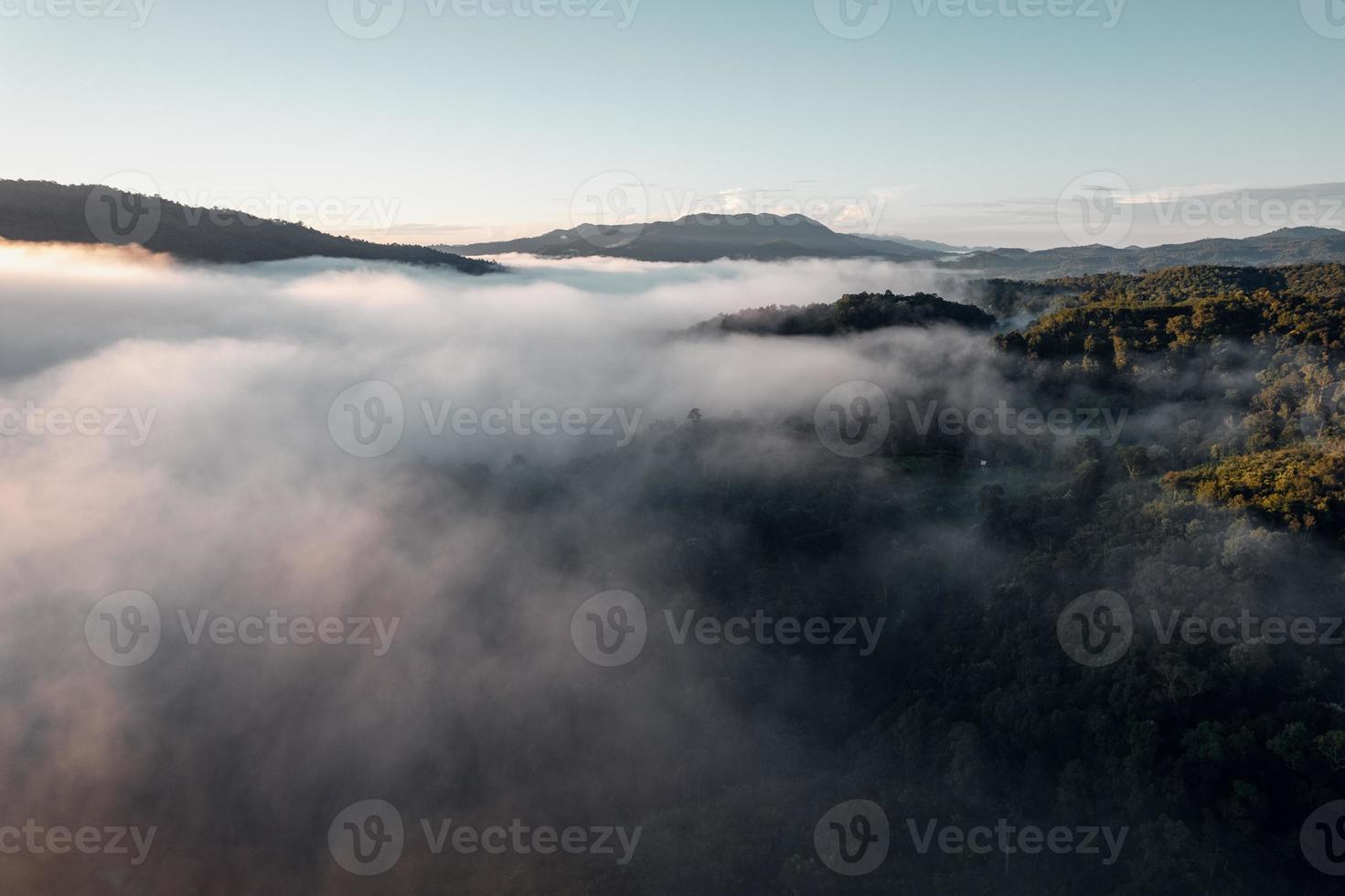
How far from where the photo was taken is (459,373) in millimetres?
144125

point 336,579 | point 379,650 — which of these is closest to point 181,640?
point 336,579
